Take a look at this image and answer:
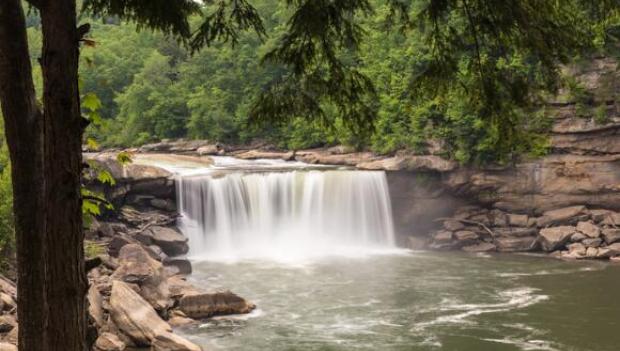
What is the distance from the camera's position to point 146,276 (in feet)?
53.2

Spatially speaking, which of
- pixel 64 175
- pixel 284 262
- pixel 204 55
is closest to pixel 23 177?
pixel 64 175

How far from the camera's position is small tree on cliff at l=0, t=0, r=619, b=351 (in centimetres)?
440

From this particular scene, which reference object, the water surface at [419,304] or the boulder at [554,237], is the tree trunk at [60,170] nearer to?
the water surface at [419,304]

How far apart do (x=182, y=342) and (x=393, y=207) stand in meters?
17.1

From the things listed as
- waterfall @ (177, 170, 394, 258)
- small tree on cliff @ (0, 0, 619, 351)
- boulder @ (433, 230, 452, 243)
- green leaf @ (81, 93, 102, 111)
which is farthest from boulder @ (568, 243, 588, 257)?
green leaf @ (81, 93, 102, 111)

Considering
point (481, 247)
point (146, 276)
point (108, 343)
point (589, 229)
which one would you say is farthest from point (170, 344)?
point (589, 229)

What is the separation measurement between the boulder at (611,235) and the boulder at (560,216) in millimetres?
1185

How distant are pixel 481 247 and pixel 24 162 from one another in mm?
23112

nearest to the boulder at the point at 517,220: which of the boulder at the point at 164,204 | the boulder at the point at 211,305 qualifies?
the boulder at the point at 164,204

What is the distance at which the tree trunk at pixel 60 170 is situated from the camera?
439 centimetres

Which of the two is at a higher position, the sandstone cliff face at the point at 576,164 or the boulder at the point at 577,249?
the sandstone cliff face at the point at 576,164

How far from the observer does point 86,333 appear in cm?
461

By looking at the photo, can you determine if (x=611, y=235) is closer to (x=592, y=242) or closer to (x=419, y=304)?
(x=592, y=242)

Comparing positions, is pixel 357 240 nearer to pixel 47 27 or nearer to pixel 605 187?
pixel 605 187
